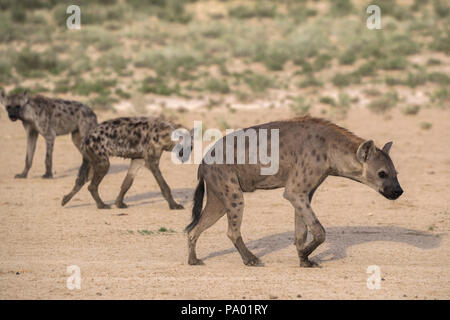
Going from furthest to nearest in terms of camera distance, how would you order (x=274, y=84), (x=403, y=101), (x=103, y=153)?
(x=274, y=84) < (x=403, y=101) < (x=103, y=153)

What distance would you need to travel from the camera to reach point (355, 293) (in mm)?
6547

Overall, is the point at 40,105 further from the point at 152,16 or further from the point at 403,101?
the point at 152,16

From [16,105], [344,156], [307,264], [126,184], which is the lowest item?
[307,264]

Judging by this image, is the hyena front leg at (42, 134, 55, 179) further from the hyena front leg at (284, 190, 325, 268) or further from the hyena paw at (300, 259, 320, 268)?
the hyena paw at (300, 259, 320, 268)

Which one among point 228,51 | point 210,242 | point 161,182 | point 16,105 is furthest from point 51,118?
point 228,51

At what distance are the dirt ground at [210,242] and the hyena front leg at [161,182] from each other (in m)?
0.25

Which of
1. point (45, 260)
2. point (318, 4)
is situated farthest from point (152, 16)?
point (45, 260)

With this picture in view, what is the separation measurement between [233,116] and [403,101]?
4.78 metres

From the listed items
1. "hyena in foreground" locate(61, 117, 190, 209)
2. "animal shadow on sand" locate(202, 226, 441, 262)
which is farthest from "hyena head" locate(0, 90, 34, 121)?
"animal shadow on sand" locate(202, 226, 441, 262)

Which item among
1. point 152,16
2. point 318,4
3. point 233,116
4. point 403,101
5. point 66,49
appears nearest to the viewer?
point 233,116

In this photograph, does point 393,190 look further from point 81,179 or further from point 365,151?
point 81,179

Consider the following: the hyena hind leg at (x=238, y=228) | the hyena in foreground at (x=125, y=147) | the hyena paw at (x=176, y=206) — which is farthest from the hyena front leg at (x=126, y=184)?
the hyena hind leg at (x=238, y=228)

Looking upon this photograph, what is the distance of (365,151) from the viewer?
7.55m

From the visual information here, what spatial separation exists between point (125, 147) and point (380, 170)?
4.43 m
